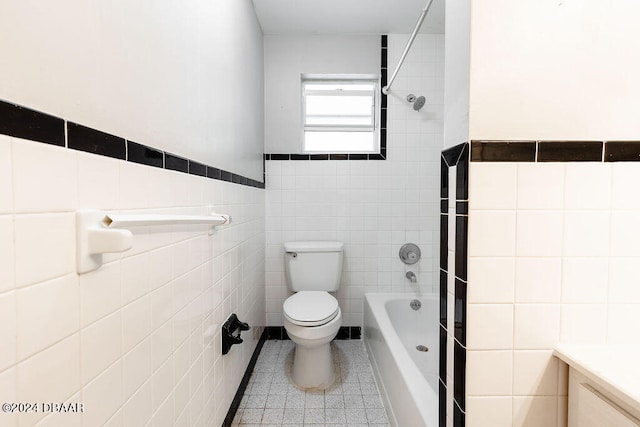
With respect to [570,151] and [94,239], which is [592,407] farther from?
[94,239]

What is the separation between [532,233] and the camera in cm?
82

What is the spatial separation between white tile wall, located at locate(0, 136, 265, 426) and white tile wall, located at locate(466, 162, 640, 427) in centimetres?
85

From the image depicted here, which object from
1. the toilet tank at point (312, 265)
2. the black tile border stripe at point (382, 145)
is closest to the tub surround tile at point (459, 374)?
the toilet tank at point (312, 265)

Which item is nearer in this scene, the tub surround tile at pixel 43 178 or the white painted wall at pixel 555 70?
the tub surround tile at pixel 43 178

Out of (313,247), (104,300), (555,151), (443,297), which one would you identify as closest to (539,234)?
(555,151)

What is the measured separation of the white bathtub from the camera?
1211 millimetres

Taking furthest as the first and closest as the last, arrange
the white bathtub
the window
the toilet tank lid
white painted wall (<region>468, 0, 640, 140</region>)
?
the window
the toilet tank lid
the white bathtub
white painted wall (<region>468, 0, 640, 140</region>)

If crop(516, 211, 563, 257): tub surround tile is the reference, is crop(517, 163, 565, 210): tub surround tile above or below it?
above

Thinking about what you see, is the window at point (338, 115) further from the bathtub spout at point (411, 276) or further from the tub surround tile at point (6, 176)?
the tub surround tile at point (6, 176)

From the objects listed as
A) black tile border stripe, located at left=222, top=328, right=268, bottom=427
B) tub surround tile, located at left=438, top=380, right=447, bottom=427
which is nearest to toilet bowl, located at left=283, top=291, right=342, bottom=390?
black tile border stripe, located at left=222, top=328, right=268, bottom=427

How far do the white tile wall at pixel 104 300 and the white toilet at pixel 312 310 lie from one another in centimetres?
60

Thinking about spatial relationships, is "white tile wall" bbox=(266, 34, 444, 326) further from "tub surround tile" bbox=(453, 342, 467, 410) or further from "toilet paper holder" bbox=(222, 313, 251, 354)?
"tub surround tile" bbox=(453, 342, 467, 410)

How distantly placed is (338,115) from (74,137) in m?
2.25

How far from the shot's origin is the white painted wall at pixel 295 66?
2416mm
